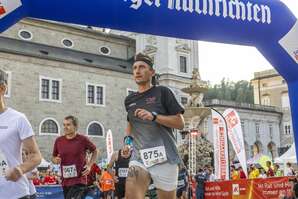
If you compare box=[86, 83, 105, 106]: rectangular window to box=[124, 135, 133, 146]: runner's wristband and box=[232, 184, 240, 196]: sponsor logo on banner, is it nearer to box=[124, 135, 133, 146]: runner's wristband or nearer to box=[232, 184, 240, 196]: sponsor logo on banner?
box=[232, 184, 240, 196]: sponsor logo on banner

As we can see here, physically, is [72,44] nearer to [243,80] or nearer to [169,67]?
[169,67]

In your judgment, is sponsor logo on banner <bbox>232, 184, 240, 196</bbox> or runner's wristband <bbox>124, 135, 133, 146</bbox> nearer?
runner's wristband <bbox>124, 135, 133, 146</bbox>

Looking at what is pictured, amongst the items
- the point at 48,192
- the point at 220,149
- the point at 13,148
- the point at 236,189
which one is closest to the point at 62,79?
the point at 220,149

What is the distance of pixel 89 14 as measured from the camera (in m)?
6.22

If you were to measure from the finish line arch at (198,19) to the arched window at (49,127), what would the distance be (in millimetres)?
36046

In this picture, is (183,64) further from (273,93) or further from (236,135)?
(236,135)

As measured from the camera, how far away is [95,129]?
152 ft

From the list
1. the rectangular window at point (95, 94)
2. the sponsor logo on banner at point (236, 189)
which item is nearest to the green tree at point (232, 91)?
the rectangular window at point (95, 94)

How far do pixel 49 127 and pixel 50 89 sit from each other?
3.75 meters

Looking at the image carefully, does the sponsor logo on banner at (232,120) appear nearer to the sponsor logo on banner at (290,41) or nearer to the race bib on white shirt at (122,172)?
the race bib on white shirt at (122,172)

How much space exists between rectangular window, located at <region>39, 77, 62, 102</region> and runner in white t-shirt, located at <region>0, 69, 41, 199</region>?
131 feet

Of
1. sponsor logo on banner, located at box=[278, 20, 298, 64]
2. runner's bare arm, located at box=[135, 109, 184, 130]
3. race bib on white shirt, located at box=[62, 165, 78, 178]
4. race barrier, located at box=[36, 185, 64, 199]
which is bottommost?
race barrier, located at box=[36, 185, 64, 199]

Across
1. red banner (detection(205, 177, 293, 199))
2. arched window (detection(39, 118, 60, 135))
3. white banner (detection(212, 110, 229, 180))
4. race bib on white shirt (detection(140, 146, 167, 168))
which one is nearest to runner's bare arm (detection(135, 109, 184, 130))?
race bib on white shirt (detection(140, 146, 167, 168))

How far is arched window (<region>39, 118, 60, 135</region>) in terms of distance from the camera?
4206 centimetres
